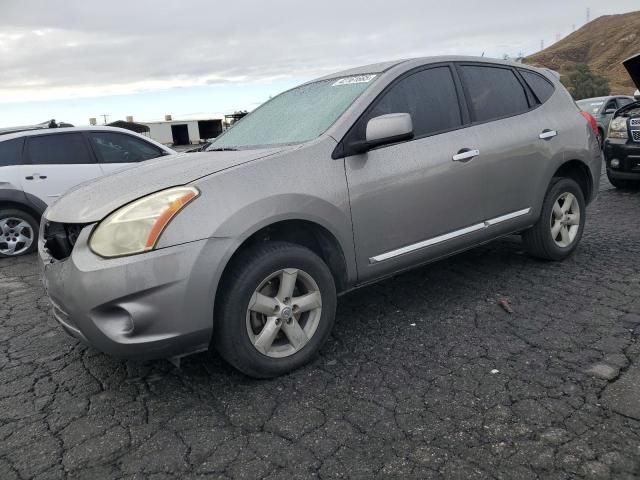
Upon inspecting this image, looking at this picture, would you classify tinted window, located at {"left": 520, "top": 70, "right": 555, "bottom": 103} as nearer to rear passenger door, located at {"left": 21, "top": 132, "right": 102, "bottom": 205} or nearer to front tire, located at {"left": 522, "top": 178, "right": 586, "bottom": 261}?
front tire, located at {"left": 522, "top": 178, "right": 586, "bottom": 261}

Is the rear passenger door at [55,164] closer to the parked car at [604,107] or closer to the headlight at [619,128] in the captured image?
the headlight at [619,128]

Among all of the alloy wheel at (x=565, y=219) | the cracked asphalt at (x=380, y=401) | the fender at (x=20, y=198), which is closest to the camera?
the cracked asphalt at (x=380, y=401)

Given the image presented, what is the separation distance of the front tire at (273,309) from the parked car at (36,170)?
4.30 meters

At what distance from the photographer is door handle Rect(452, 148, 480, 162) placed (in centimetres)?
371

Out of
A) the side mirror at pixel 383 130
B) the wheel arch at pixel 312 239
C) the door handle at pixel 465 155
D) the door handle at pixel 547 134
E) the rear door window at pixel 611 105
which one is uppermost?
the rear door window at pixel 611 105

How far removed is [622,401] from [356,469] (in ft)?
4.46

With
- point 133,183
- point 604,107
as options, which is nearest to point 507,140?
point 133,183

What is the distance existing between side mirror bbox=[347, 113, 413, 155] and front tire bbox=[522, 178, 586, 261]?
1.91 meters

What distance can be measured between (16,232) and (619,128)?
8.37 m

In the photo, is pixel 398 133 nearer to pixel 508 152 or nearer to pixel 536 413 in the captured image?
pixel 508 152

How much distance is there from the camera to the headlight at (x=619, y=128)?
25.5ft

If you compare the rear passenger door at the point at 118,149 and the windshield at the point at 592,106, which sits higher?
the windshield at the point at 592,106

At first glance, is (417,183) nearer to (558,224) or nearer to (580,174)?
(558,224)

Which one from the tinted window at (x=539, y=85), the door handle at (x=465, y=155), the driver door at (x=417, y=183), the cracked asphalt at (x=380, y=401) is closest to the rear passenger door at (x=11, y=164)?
the cracked asphalt at (x=380, y=401)
